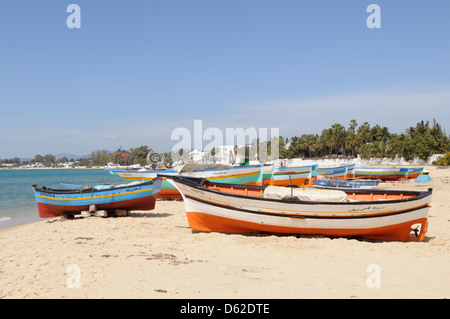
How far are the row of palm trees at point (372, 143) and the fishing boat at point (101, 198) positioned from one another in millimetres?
68291

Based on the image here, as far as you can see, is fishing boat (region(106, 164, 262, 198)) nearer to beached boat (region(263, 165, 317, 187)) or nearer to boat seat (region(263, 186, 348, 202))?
beached boat (region(263, 165, 317, 187))

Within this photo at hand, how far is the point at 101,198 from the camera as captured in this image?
1571 centimetres

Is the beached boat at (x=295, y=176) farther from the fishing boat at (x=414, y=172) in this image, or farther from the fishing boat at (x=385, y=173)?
the fishing boat at (x=414, y=172)

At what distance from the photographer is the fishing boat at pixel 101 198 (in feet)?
51.2

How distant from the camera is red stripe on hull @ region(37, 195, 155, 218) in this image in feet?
52.0

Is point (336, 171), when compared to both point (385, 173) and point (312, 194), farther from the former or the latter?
point (312, 194)

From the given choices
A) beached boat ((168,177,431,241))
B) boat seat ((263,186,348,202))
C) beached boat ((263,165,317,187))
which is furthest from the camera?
beached boat ((263,165,317,187))

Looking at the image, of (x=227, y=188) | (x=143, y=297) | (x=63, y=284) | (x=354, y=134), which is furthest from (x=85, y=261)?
(x=354, y=134)

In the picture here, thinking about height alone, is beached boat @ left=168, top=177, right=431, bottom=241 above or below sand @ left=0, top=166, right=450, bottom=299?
above

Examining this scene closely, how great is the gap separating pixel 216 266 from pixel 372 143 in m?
91.7

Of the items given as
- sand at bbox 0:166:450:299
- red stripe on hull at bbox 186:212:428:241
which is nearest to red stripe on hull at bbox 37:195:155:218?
sand at bbox 0:166:450:299

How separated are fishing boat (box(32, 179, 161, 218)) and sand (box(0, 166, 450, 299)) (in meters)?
3.36

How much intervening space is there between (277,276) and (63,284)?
3.99 m

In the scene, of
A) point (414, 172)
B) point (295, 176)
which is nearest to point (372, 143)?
point (414, 172)
